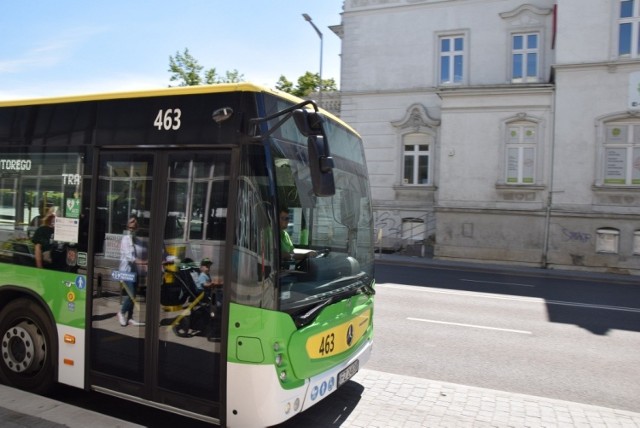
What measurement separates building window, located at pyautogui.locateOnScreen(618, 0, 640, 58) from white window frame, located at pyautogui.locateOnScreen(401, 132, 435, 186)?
7645 millimetres

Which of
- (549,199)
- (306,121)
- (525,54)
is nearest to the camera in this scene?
(306,121)

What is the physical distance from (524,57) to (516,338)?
17150mm

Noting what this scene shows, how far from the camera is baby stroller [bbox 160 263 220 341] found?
12.3 feet

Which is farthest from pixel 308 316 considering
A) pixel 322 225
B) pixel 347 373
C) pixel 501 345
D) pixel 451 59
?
pixel 451 59

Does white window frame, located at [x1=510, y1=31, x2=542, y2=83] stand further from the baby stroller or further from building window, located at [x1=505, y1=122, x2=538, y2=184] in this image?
the baby stroller

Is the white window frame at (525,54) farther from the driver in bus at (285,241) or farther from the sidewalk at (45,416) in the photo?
the sidewalk at (45,416)

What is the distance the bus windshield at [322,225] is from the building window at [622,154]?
16.3 m

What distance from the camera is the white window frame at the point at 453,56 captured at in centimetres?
2220

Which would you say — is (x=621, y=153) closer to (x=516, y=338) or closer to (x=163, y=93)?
(x=516, y=338)

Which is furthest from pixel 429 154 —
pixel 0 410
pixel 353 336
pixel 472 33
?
pixel 0 410

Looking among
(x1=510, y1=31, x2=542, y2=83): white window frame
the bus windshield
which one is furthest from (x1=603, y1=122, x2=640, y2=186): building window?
the bus windshield

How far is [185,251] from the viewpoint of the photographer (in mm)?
3932

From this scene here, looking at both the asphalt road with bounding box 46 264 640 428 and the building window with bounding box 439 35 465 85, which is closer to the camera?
the asphalt road with bounding box 46 264 640 428

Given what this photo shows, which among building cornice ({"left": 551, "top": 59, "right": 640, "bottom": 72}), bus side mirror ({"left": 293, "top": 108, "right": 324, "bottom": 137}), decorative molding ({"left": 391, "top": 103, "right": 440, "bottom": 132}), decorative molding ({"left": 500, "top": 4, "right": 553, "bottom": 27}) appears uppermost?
decorative molding ({"left": 500, "top": 4, "right": 553, "bottom": 27})
